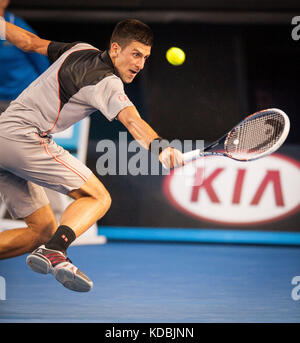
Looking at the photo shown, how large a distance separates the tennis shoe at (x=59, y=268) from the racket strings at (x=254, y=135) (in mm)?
986

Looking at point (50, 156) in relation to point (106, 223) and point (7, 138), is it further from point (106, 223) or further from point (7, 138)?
point (106, 223)

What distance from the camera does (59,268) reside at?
9.98 feet

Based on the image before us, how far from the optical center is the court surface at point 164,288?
142 inches

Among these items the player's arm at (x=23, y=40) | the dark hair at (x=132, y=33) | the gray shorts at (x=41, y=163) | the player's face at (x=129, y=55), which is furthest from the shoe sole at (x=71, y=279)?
the player's arm at (x=23, y=40)

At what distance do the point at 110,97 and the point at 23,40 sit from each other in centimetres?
81

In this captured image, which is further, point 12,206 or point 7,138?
point 12,206

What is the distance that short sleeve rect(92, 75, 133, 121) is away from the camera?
3109 mm

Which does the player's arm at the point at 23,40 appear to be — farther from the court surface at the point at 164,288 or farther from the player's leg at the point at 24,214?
the court surface at the point at 164,288

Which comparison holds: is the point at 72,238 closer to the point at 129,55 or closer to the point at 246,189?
the point at 129,55

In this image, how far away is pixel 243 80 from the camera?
773cm
